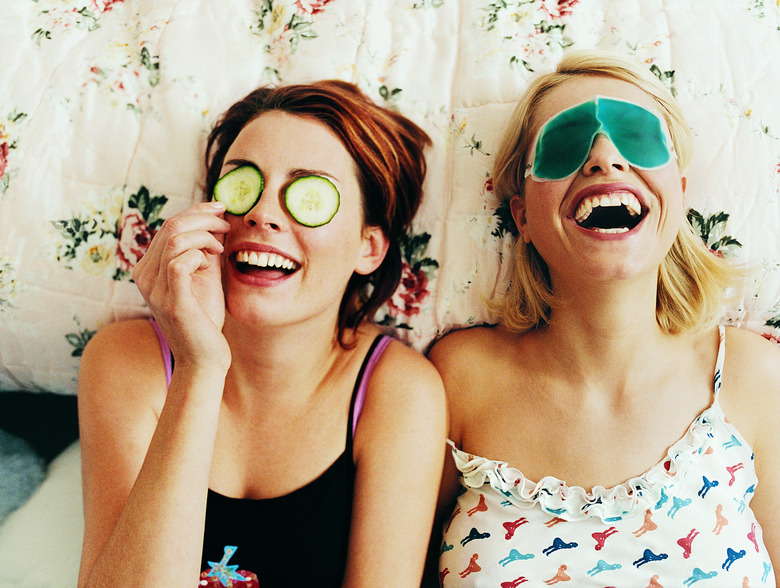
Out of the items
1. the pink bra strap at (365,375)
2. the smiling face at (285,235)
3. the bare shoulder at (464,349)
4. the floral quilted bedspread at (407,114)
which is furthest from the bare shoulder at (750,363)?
the smiling face at (285,235)

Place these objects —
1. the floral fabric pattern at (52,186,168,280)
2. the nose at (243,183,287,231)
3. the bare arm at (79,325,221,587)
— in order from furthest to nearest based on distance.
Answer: the floral fabric pattern at (52,186,168,280)
the nose at (243,183,287,231)
the bare arm at (79,325,221,587)

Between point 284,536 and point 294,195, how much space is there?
0.76 m

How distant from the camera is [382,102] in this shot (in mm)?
1686

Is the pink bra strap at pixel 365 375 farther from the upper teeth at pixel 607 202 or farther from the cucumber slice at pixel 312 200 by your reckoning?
the upper teeth at pixel 607 202

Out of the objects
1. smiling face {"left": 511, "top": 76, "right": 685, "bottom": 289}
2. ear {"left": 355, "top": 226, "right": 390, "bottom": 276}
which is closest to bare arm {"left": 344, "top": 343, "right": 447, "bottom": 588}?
ear {"left": 355, "top": 226, "right": 390, "bottom": 276}

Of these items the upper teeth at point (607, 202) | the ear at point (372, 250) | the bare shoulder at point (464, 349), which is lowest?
the bare shoulder at point (464, 349)

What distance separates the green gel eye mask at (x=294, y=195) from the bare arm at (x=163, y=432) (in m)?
0.07

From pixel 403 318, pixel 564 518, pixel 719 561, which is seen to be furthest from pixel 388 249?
pixel 719 561

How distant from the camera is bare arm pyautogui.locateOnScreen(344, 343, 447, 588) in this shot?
1.29m

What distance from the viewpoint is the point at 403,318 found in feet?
5.50

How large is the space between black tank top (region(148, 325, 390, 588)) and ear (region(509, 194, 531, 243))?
0.77m

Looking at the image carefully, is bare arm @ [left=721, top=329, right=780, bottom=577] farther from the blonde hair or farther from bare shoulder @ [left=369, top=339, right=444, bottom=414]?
bare shoulder @ [left=369, top=339, right=444, bottom=414]

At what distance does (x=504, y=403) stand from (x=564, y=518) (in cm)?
29

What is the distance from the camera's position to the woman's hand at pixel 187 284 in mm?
1186
